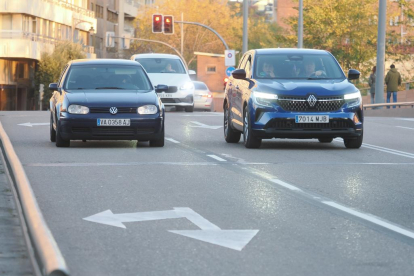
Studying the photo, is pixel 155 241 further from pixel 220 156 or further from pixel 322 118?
pixel 322 118

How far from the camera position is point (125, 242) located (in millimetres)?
7766

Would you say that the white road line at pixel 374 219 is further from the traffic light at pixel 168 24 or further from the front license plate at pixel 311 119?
the traffic light at pixel 168 24

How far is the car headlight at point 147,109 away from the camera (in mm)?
17609

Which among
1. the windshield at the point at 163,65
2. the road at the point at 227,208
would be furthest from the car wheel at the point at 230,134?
the windshield at the point at 163,65

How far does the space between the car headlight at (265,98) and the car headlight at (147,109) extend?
165cm

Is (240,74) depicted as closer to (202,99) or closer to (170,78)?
(170,78)

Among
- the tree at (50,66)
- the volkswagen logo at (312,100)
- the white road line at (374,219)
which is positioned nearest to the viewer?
the white road line at (374,219)

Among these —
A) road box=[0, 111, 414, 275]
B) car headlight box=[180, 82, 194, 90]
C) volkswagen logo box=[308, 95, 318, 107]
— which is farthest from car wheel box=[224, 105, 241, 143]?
car headlight box=[180, 82, 194, 90]

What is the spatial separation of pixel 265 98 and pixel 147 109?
192 cm

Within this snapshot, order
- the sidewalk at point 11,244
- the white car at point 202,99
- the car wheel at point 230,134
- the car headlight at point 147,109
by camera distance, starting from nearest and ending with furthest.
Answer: the sidewalk at point 11,244, the car headlight at point 147,109, the car wheel at point 230,134, the white car at point 202,99

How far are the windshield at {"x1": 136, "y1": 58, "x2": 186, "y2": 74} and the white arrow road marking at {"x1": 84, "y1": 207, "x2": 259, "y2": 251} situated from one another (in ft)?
85.3

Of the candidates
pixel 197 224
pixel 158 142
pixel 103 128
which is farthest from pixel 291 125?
pixel 197 224

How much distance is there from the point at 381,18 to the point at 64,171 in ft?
86.9

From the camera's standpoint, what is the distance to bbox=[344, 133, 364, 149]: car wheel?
59.3 ft
